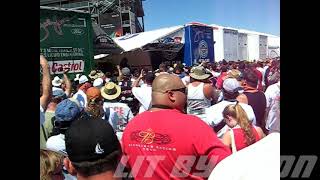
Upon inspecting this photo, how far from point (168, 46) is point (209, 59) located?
42.5 inches

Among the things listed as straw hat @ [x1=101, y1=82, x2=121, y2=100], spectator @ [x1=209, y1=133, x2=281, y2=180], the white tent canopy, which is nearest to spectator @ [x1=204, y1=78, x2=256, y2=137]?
straw hat @ [x1=101, y1=82, x2=121, y2=100]

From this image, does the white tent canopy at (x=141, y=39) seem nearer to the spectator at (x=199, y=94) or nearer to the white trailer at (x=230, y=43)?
the white trailer at (x=230, y=43)

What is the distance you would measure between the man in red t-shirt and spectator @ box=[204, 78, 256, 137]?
43.0 inches

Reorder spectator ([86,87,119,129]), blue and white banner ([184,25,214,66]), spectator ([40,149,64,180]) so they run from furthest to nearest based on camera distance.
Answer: blue and white banner ([184,25,214,66])
spectator ([86,87,119,129])
spectator ([40,149,64,180])

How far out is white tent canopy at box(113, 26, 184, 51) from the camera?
9.30 metres

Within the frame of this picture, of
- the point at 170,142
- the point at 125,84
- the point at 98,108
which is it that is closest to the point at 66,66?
the point at 125,84

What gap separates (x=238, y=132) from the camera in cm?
267

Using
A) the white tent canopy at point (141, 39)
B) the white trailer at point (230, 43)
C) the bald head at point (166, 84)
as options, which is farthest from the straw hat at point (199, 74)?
the white trailer at point (230, 43)

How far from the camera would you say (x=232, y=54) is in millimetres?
10633

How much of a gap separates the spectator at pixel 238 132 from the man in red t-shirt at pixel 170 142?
521 millimetres

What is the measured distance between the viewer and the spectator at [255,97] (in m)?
3.73

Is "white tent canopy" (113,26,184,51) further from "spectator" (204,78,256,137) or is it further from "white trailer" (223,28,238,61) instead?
"spectator" (204,78,256,137)
